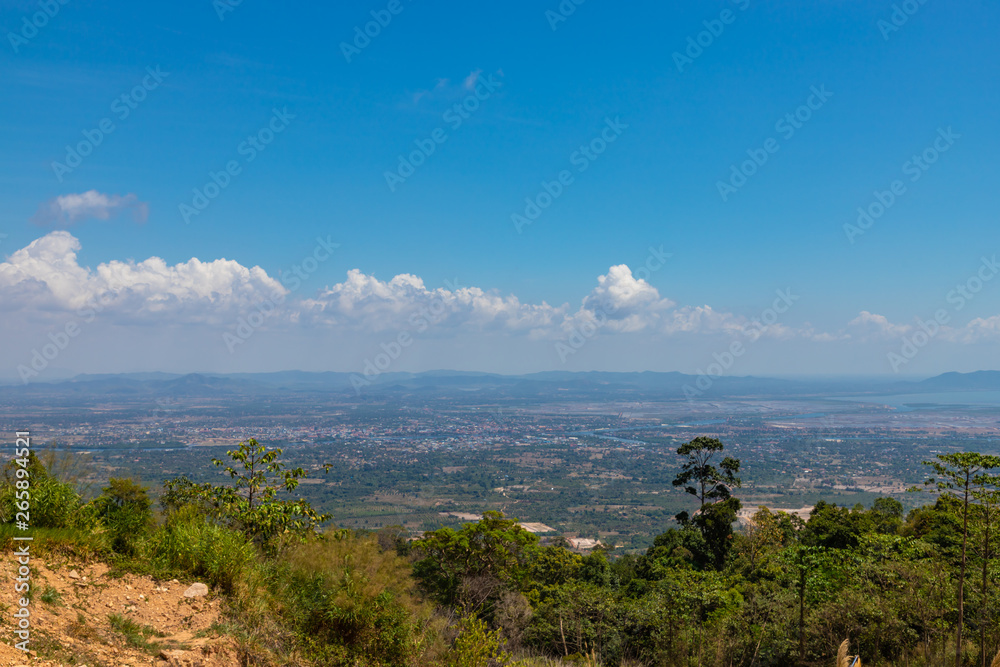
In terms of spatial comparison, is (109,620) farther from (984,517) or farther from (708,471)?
(708,471)

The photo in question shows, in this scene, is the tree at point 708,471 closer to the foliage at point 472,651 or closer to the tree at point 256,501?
the tree at point 256,501

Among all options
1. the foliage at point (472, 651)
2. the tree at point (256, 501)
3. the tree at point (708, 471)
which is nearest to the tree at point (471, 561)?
the tree at point (256, 501)

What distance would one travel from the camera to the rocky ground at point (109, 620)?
3889mm

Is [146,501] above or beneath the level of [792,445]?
above

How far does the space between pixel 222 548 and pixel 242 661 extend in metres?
1.49

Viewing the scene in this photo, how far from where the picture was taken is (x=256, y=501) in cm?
800

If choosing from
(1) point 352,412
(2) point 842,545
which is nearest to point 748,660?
(2) point 842,545

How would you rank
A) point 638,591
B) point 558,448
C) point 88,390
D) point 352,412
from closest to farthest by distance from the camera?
point 638,591, point 558,448, point 352,412, point 88,390

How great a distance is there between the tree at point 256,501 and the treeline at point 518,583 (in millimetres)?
33

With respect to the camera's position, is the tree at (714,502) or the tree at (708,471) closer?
the tree at (714,502)

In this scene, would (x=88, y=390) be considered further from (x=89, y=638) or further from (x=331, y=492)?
(x=89, y=638)

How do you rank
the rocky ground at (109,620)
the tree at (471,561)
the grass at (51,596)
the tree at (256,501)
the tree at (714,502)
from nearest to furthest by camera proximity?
the rocky ground at (109,620) < the grass at (51,596) < the tree at (256,501) < the tree at (471,561) < the tree at (714,502)

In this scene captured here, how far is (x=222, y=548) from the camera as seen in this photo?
576 centimetres

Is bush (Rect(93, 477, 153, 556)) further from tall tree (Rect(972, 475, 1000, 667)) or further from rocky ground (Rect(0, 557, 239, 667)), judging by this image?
tall tree (Rect(972, 475, 1000, 667))
